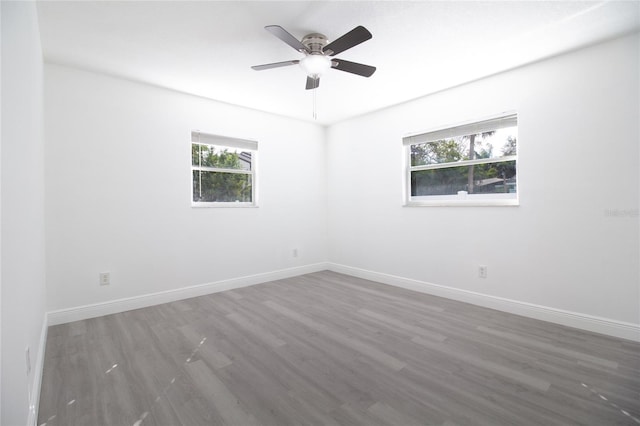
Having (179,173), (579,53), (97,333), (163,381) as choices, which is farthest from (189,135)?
(579,53)

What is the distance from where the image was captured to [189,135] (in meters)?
3.78

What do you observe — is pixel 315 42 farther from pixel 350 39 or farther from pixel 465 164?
pixel 465 164

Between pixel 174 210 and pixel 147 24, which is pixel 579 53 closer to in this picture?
pixel 147 24

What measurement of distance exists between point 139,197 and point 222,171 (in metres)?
1.11

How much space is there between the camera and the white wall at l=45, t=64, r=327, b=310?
2.96 metres

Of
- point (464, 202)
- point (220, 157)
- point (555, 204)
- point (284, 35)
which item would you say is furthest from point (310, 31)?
point (555, 204)

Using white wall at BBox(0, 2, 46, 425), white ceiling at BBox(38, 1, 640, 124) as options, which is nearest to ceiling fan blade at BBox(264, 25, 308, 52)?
white ceiling at BBox(38, 1, 640, 124)

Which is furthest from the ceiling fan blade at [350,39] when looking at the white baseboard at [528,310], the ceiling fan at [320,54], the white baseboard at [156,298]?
the white baseboard at [156,298]

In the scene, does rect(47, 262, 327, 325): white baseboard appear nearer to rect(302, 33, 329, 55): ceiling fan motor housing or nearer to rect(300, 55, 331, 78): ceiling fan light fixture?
rect(300, 55, 331, 78): ceiling fan light fixture

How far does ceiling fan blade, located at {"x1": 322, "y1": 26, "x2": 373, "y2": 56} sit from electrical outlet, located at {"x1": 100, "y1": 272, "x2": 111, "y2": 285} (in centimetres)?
313

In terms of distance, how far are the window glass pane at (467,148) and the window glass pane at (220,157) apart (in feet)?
7.93

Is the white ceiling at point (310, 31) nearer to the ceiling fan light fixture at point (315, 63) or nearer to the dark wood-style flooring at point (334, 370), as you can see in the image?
the ceiling fan light fixture at point (315, 63)

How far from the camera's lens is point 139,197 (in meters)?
3.39

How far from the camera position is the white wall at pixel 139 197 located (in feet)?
9.70
